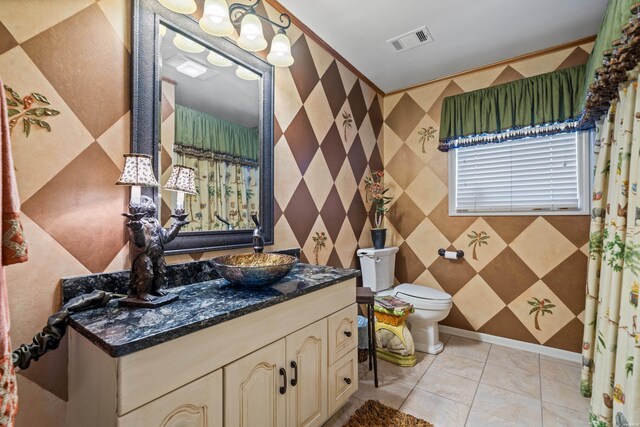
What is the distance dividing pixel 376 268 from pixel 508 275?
46.0 inches

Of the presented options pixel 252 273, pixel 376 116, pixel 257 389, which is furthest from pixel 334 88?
pixel 257 389

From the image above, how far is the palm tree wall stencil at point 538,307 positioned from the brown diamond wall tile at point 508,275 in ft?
0.38

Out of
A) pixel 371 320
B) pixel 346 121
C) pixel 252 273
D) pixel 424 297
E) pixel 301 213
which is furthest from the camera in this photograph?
pixel 346 121

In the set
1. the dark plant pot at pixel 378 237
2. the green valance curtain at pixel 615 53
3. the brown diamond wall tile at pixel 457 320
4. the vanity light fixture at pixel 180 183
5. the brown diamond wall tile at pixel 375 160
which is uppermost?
the green valance curtain at pixel 615 53

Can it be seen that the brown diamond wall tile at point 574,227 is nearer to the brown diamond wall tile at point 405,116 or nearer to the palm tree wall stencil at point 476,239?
the palm tree wall stencil at point 476,239

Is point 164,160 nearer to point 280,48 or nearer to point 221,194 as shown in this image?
point 221,194

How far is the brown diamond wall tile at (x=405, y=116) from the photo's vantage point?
3.00 m

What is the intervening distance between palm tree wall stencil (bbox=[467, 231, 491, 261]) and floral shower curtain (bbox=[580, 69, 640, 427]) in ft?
2.80

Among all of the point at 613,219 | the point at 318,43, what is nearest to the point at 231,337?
the point at 613,219

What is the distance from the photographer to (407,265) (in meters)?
3.03

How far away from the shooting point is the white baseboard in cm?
229

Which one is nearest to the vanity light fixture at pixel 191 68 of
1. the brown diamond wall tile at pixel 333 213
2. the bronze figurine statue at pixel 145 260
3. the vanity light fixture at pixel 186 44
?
the vanity light fixture at pixel 186 44

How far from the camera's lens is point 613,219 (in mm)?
1519

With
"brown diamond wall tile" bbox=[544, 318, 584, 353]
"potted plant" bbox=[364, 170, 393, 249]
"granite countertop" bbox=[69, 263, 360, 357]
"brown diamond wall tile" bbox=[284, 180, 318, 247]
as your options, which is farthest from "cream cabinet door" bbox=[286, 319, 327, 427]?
"brown diamond wall tile" bbox=[544, 318, 584, 353]
